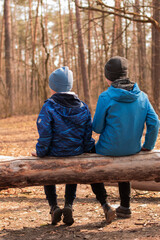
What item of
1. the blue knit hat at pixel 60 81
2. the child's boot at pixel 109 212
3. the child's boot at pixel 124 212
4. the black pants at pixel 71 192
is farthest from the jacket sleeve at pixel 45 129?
the child's boot at pixel 124 212

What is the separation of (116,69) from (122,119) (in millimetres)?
528

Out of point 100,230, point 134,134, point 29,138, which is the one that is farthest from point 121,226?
point 29,138

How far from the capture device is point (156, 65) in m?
9.93

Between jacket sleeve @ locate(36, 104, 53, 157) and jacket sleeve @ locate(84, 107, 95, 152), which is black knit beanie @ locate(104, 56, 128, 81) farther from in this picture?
jacket sleeve @ locate(36, 104, 53, 157)

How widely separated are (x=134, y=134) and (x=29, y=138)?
24.4 ft

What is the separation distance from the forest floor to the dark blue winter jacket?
845 mm

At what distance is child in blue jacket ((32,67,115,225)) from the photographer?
2.97 m

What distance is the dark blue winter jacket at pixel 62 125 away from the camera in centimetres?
296

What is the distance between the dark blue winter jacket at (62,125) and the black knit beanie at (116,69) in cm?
43

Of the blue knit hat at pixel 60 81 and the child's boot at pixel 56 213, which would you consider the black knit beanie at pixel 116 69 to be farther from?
the child's boot at pixel 56 213

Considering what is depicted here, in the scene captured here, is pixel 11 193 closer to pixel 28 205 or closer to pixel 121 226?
pixel 28 205

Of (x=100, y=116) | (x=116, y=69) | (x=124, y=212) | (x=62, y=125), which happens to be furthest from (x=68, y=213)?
(x=116, y=69)

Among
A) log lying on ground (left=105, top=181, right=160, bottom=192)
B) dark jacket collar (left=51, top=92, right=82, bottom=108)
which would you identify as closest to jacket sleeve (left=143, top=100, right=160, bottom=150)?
dark jacket collar (left=51, top=92, right=82, bottom=108)

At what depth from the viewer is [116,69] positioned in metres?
3.06
